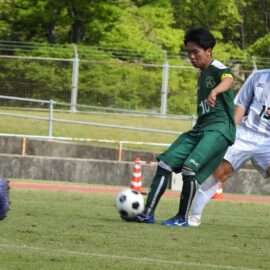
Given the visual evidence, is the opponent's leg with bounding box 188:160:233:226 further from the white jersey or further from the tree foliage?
the tree foliage

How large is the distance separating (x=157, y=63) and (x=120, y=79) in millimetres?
1435

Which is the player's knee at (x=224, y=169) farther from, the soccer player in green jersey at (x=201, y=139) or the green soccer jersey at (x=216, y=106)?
the green soccer jersey at (x=216, y=106)

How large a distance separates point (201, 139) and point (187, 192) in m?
0.58

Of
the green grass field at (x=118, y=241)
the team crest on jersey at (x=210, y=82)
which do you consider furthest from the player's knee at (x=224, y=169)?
the team crest on jersey at (x=210, y=82)

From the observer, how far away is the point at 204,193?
36.9 feet

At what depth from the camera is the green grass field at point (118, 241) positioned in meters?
7.75

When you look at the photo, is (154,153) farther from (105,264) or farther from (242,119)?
(105,264)

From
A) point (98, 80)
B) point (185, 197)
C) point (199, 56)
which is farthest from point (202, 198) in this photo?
point (98, 80)

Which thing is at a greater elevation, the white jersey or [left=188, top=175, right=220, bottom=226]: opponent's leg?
the white jersey

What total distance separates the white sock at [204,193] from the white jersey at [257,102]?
2.31 feet

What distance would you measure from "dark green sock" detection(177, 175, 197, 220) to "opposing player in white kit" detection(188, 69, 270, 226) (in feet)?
0.74

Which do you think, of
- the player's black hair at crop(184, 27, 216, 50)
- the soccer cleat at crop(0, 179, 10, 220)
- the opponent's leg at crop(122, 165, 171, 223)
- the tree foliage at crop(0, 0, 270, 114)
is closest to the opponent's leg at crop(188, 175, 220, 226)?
the opponent's leg at crop(122, 165, 171, 223)

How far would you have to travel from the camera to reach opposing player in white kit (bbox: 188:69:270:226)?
36.3ft

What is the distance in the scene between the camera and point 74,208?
13492 mm
